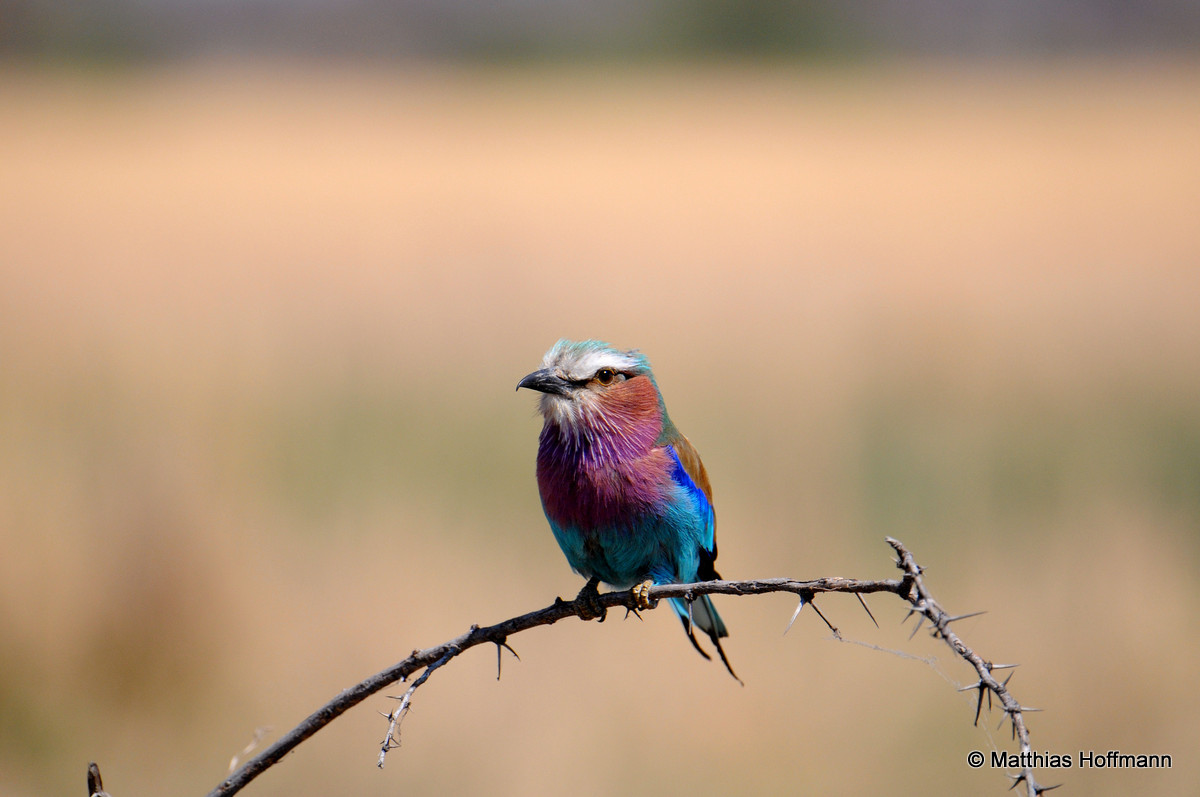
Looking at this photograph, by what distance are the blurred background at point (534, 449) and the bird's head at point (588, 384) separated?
50.6 inches

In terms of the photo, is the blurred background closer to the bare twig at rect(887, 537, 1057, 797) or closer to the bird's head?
the bare twig at rect(887, 537, 1057, 797)

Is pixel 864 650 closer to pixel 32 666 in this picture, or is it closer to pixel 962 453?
pixel 962 453

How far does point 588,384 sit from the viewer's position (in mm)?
3160

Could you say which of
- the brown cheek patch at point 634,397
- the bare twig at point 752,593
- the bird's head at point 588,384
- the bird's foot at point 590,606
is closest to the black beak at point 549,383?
the bird's head at point 588,384

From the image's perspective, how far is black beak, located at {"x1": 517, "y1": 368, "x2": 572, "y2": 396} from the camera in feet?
10.0

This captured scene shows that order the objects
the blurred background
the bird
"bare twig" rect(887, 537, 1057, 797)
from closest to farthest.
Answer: "bare twig" rect(887, 537, 1057, 797), the bird, the blurred background

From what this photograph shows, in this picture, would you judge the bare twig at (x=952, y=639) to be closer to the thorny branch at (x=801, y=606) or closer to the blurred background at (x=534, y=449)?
the thorny branch at (x=801, y=606)

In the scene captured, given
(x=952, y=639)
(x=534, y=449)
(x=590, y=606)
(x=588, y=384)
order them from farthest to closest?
1. (x=534, y=449)
2. (x=588, y=384)
3. (x=590, y=606)
4. (x=952, y=639)

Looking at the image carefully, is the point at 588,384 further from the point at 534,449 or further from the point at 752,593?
the point at 534,449

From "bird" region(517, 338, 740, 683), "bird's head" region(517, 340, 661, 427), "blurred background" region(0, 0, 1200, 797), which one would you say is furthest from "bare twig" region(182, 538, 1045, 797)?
"bird's head" region(517, 340, 661, 427)

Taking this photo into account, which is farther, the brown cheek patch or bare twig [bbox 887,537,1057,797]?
the brown cheek patch

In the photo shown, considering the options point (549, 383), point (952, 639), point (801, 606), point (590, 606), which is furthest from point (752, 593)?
point (549, 383)

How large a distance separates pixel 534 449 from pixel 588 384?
4.02 meters

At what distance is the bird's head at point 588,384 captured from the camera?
10.2ft
